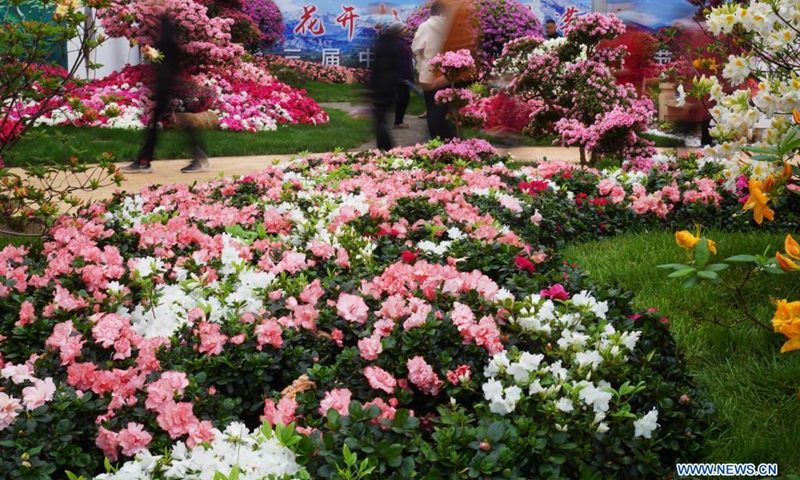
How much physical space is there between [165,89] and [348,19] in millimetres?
9474

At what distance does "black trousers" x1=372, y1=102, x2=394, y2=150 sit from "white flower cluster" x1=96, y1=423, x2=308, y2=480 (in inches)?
221

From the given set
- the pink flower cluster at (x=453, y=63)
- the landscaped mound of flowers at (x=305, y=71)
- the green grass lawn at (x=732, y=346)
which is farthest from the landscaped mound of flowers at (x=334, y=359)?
the landscaped mound of flowers at (x=305, y=71)

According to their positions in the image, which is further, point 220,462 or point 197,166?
point 197,166

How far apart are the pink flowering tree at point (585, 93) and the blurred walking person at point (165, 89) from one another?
→ 3.51 m

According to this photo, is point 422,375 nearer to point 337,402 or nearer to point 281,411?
point 337,402

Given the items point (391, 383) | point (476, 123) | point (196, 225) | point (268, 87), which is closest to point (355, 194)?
point (196, 225)

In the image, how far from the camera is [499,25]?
1429cm

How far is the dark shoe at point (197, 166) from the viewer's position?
26.1ft

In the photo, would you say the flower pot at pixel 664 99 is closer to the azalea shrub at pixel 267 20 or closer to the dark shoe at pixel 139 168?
the dark shoe at pixel 139 168

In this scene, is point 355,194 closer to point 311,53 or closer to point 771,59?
point 771,59

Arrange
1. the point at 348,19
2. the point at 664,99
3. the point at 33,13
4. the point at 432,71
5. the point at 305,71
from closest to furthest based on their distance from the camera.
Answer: the point at 432,71 < the point at 33,13 < the point at 664,99 < the point at 348,19 < the point at 305,71

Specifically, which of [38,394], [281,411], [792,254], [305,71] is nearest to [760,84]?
[792,254]

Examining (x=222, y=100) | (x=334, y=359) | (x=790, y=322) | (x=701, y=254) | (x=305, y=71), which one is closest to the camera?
(x=790, y=322)

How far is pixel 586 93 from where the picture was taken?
756 centimetres
